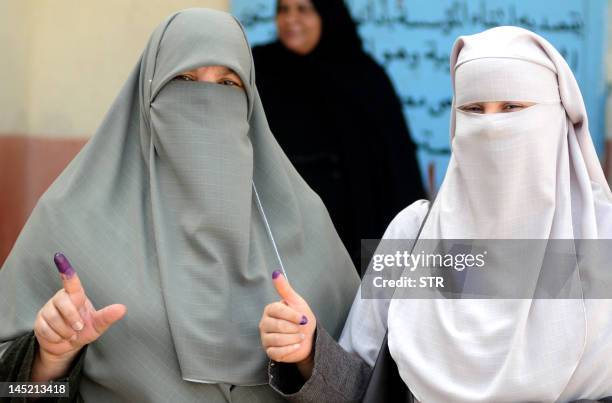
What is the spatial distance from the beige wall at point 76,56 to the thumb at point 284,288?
211 cm

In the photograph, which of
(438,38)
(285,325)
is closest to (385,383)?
(285,325)

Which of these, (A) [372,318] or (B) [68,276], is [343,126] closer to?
(A) [372,318]

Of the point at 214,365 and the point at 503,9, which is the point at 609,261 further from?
the point at 503,9

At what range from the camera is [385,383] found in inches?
83.0

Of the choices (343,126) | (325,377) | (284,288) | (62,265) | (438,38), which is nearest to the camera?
(62,265)

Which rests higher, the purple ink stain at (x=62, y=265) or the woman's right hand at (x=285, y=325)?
the purple ink stain at (x=62, y=265)

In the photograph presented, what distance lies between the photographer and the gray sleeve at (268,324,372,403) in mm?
2078

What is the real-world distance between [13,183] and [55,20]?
62 centimetres

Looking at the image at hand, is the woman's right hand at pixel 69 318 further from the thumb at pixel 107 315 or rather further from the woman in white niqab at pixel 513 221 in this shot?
the woman in white niqab at pixel 513 221

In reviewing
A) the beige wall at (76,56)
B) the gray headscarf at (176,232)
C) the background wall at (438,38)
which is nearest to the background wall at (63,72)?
the beige wall at (76,56)

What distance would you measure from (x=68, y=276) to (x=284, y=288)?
0.40 meters

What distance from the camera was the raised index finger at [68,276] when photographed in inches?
71.5

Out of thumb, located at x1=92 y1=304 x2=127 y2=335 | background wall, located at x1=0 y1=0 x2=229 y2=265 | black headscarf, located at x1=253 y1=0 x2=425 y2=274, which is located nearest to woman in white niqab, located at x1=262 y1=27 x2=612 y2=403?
thumb, located at x1=92 y1=304 x2=127 y2=335

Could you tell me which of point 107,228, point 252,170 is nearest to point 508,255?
point 252,170
